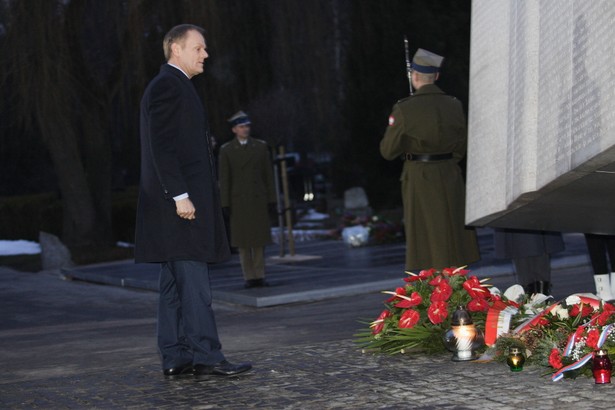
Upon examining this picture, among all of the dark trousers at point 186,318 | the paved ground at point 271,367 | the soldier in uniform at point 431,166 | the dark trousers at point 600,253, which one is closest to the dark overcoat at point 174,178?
the dark trousers at point 186,318

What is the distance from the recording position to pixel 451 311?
6543 mm

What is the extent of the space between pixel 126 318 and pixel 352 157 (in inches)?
604

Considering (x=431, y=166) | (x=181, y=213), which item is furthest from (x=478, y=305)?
(x=431, y=166)

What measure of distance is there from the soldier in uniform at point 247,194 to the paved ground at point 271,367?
17.2 inches

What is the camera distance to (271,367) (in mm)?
6379

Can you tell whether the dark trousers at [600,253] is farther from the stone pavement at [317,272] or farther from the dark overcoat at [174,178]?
the dark overcoat at [174,178]

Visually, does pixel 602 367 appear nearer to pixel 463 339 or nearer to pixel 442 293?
pixel 463 339

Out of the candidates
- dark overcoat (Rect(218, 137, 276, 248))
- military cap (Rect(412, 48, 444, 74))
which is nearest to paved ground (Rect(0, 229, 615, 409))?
dark overcoat (Rect(218, 137, 276, 248))

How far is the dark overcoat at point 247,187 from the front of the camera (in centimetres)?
1247

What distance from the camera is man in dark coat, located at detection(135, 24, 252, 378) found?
246 inches

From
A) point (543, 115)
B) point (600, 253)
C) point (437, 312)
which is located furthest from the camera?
point (600, 253)

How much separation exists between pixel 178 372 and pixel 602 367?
222cm

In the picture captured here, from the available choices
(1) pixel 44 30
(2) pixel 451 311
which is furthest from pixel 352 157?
(2) pixel 451 311

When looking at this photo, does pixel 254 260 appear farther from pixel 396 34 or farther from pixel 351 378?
pixel 396 34
